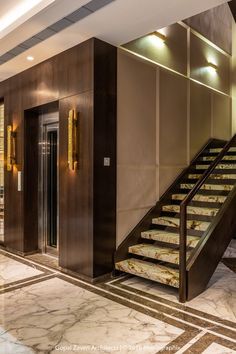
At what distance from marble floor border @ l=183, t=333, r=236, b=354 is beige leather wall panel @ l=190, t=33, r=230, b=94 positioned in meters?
4.92

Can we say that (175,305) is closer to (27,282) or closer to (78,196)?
(78,196)

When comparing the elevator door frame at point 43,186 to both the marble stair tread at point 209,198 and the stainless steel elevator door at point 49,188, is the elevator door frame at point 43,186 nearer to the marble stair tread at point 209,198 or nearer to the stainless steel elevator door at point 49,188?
the stainless steel elevator door at point 49,188

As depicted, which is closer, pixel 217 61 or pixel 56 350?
pixel 56 350

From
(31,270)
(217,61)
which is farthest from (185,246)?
(217,61)

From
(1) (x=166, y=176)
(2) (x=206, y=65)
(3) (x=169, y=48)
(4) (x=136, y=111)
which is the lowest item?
(1) (x=166, y=176)

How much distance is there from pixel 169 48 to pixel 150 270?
12.6 ft

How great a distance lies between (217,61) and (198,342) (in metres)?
6.60

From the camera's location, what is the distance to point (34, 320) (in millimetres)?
3070

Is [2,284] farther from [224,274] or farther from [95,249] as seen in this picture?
[224,274]

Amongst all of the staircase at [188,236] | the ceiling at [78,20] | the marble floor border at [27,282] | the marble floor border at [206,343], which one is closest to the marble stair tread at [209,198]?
the staircase at [188,236]

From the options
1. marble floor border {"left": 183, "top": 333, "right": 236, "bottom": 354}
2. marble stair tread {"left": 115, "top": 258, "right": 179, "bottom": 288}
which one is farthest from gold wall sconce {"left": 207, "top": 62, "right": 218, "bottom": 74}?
marble floor border {"left": 183, "top": 333, "right": 236, "bottom": 354}

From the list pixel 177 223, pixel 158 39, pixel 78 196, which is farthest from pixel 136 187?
pixel 158 39

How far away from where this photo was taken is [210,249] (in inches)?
153

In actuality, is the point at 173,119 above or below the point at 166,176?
above
